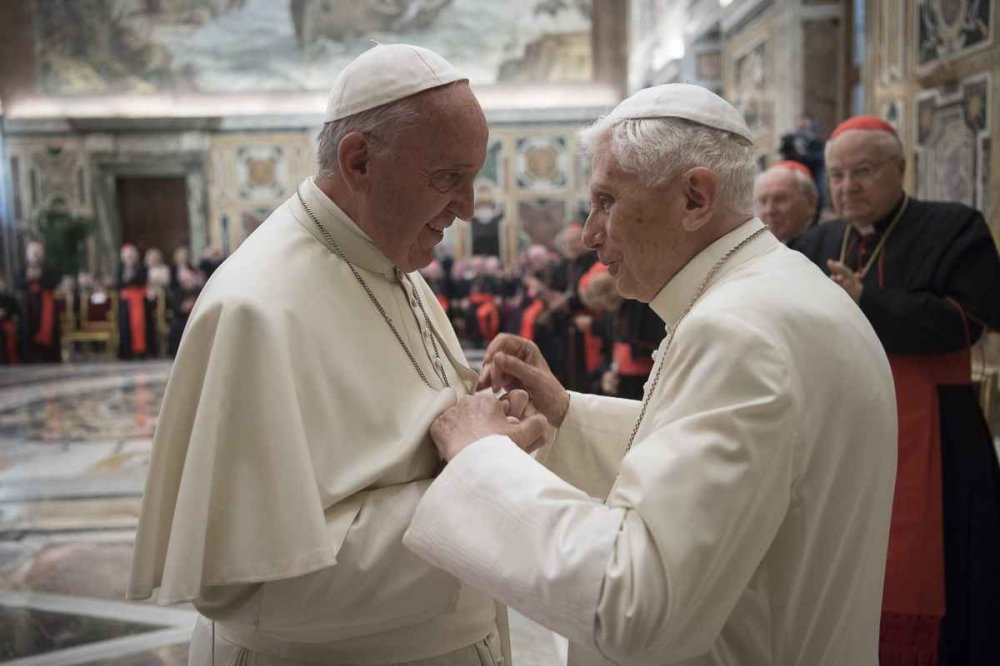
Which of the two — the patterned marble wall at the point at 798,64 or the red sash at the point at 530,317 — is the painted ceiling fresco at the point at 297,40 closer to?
the patterned marble wall at the point at 798,64

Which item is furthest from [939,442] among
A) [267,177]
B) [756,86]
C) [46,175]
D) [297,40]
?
[46,175]

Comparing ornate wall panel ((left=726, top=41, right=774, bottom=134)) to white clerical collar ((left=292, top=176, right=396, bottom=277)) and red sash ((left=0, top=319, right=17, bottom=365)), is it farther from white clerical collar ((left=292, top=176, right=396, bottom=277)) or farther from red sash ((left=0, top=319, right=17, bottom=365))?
red sash ((left=0, top=319, right=17, bottom=365))

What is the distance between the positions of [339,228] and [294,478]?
57 centimetres

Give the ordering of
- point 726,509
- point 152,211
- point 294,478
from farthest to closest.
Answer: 1. point 152,211
2. point 294,478
3. point 726,509

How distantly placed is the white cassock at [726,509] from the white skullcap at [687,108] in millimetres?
242

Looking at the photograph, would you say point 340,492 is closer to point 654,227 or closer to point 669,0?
point 654,227

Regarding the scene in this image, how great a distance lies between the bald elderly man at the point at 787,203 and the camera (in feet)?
15.2

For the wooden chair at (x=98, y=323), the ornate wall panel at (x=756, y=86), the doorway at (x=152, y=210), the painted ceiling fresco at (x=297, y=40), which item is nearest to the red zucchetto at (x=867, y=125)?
the ornate wall panel at (x=756, y=86)

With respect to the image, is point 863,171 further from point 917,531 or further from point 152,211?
point 152,211

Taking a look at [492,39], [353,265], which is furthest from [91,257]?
[353,265]

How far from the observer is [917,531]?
327 centimetres

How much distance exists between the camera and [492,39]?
2011 centimetres

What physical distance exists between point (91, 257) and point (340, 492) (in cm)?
1923

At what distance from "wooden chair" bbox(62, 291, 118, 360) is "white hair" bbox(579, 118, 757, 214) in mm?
16120
